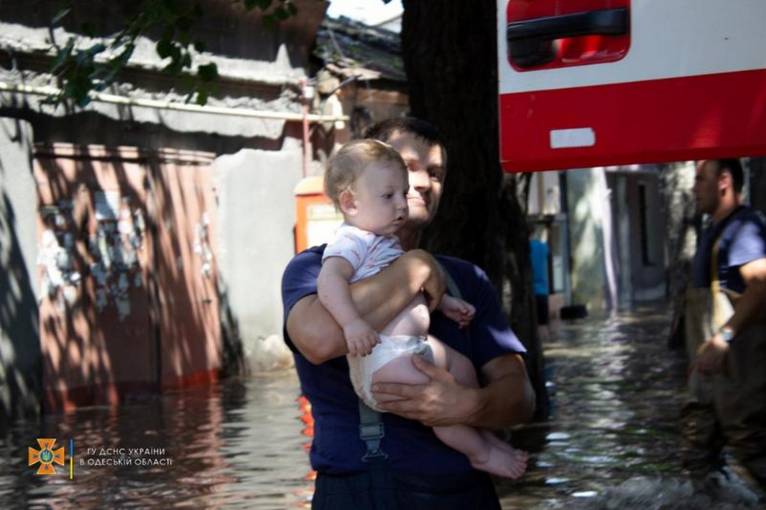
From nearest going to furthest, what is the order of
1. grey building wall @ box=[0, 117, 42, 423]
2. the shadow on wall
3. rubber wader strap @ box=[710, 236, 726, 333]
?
rubber wader strap @ box=[710, 236, 726, 333], grey building wall @ box=[0, 117, 42, 423], the shadow on wall

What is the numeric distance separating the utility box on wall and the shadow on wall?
Answer: 3.09ft

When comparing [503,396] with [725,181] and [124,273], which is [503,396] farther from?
[124,273]

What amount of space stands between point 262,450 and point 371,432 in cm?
690

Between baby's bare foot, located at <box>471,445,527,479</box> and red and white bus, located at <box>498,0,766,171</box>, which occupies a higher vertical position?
red and white bus, located at <box>498,0,766,171</box>

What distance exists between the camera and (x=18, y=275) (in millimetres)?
12445

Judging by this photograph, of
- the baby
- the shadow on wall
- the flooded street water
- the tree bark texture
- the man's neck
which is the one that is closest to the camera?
the baby

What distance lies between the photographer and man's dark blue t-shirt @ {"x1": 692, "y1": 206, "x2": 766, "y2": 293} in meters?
7.06

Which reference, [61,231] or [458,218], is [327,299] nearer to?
[458,218]

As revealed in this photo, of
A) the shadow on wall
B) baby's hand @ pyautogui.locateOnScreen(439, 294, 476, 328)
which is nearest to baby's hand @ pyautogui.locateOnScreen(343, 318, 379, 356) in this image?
baby's hand @ pyautogui.locateOnScreen(439, 294, 476, 328)

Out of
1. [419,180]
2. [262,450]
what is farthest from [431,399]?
[262,450]

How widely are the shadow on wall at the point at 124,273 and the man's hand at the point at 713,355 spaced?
23.1 feet

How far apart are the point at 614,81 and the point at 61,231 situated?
33.6ft

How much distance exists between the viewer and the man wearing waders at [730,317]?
7.03 m

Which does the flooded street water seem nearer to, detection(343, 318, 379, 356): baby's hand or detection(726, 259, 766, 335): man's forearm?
detection(726, 259, 766, 335): man's forearm
